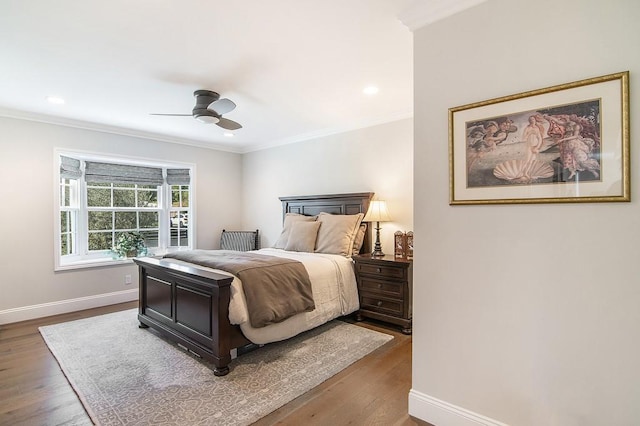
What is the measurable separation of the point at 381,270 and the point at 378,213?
27.0 inches

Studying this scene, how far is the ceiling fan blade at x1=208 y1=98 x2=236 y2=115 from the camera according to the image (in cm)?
278

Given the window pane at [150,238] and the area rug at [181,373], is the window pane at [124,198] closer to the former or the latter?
the window pane at [150,238]

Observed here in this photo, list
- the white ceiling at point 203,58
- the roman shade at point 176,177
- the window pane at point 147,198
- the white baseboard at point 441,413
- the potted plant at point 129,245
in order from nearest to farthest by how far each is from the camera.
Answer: the white baseboard at point 441,413 → the white ceiling at point 203,58 → the potted plant at point 129,245 → the window pane at point 147,198 → the roman shade at point 176,177

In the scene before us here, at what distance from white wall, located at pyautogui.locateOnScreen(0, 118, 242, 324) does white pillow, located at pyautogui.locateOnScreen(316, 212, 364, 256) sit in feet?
9.38

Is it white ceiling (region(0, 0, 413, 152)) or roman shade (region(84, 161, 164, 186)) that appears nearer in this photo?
white ceiling (region(0, 0, 413, 152))

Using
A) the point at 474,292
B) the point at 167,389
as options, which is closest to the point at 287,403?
the point at 167,389

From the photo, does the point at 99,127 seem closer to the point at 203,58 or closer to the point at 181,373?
the point at 203,58

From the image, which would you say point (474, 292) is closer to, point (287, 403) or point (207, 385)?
point (287, 403)

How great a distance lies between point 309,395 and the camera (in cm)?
219

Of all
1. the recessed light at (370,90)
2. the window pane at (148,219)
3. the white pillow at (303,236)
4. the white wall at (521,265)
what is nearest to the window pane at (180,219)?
the window pane at (148,219)

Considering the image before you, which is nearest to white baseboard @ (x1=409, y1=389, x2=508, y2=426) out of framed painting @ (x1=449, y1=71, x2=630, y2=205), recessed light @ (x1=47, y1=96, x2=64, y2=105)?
framed painting @ (x1=449, y1=71, x2=630, y2=205)

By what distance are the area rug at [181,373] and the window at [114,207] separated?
4.53 ft

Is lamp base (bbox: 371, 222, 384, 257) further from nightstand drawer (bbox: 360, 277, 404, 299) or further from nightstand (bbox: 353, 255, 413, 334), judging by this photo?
nightstand drawer (bbox: 360, 277, 404, 299)

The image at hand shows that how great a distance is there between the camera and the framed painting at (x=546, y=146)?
4.51ft
